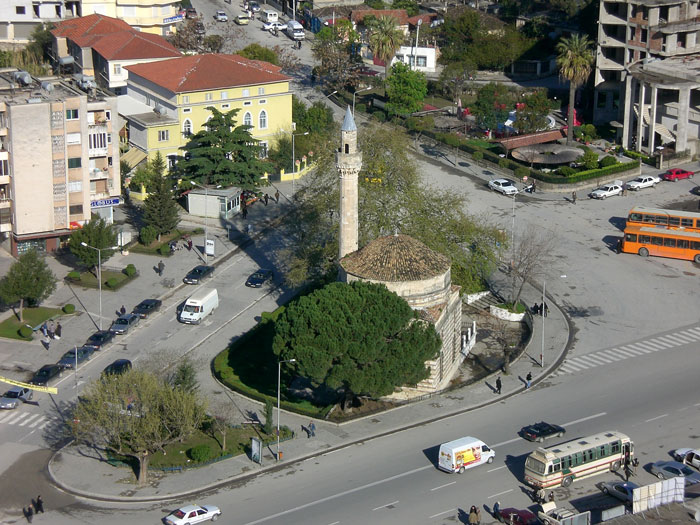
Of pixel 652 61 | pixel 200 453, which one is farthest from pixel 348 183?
pixel 652 61

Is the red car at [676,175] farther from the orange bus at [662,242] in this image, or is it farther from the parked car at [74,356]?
the parked car at [74,356]

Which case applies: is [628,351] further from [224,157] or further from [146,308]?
[224,157]

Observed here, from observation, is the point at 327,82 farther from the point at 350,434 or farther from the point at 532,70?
the point at 350,434

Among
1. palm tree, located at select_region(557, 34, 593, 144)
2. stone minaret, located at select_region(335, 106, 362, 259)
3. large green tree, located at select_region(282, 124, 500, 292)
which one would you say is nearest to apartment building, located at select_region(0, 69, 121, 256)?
large green tree, located at select_region(282, 124, 500, 292)

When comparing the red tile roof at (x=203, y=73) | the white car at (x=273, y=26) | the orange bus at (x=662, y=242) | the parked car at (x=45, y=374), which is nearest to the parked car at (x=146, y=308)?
the parked car at (x=45, y=374)

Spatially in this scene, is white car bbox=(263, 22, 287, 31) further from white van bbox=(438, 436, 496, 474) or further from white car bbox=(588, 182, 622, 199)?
white van bbox=(438, 436, 496, 474)

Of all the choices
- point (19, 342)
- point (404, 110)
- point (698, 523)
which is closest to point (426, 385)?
point (698, 523)
